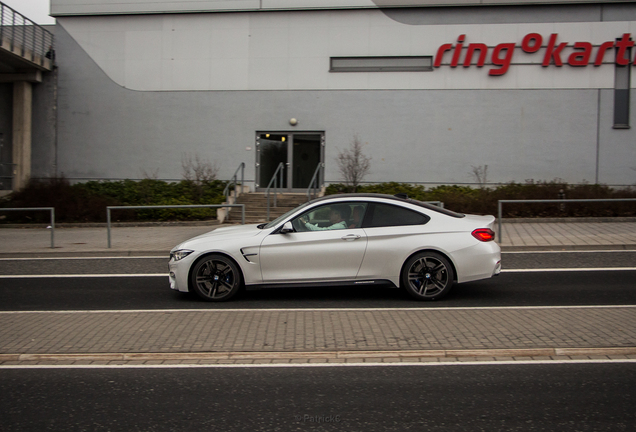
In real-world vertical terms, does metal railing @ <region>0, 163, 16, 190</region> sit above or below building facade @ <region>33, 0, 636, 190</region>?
below

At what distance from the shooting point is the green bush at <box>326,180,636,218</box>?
54.2ft

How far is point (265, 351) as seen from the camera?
5289 millimetres

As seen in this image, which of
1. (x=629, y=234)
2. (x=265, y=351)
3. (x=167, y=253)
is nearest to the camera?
(x=265, y=351)

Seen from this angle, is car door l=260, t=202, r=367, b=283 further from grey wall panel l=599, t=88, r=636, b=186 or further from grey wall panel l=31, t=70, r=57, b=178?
grey wall panel l=31, t=70, r=57, b=178

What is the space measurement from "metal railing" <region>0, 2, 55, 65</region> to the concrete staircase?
33.3 ft

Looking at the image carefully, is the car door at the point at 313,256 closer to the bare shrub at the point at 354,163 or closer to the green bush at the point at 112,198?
the green bush at the point at 112,198

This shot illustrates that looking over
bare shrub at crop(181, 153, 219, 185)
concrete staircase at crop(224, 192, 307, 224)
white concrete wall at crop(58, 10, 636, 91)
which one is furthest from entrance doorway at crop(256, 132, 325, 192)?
white concrete wall at crop(58, 10, 636, 91)

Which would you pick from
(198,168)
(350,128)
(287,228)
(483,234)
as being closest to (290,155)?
(350,128)

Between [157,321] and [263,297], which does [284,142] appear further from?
[157,321]

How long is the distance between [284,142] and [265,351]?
18696 mm

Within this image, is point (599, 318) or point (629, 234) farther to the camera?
point (629, 234)

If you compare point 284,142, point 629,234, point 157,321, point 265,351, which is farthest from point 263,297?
point 284,142

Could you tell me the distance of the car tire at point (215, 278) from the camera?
7602 millimetres

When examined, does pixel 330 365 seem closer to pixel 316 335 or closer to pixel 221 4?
pixel 316 335
